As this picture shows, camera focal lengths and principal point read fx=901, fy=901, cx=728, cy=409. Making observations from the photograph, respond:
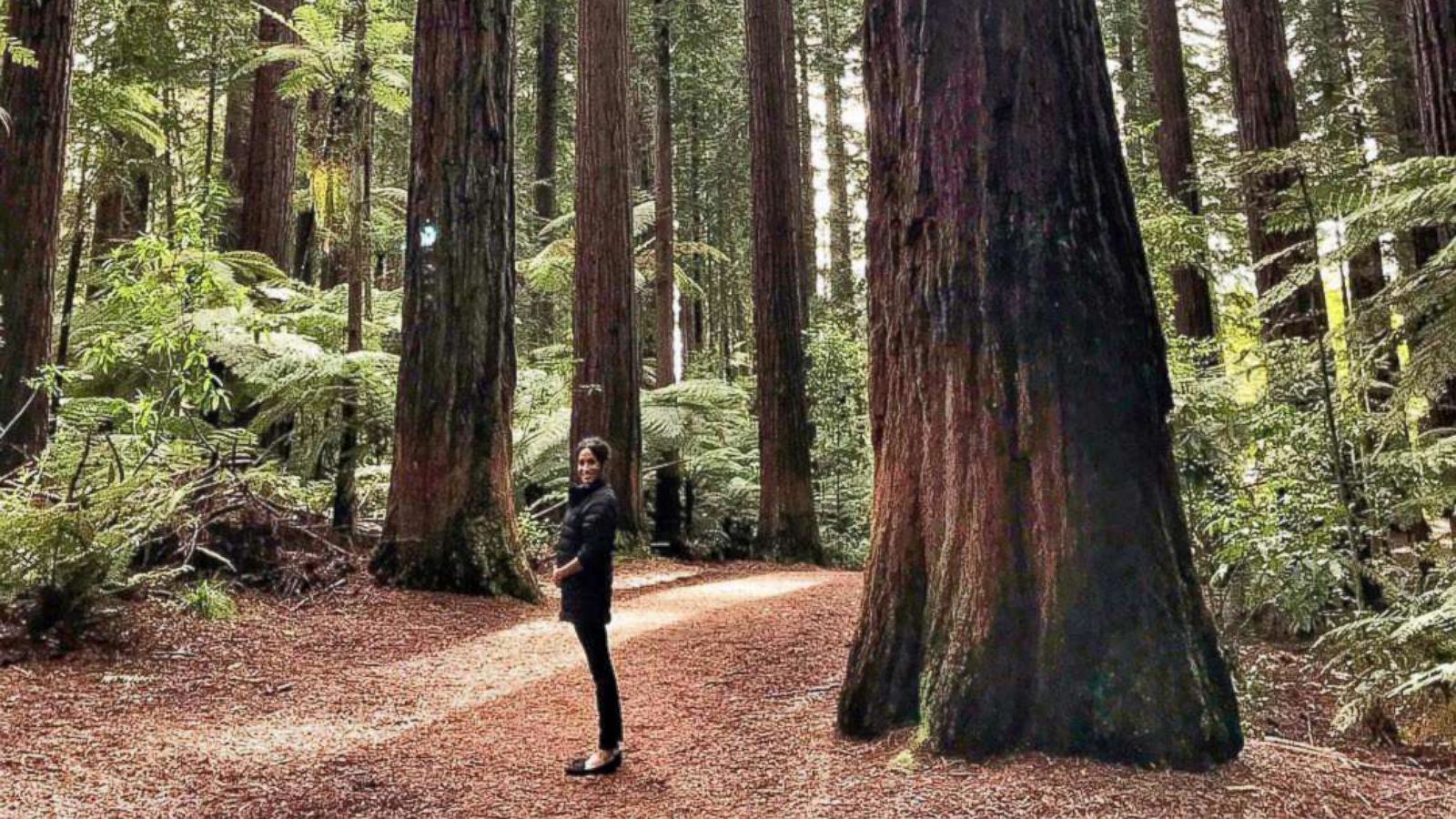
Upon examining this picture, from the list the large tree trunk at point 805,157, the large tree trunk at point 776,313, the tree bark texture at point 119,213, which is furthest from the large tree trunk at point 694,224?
the tree bark texture at point 119,213

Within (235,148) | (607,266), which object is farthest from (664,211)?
(235,148)

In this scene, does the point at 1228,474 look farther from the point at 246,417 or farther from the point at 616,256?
the point at 246,417

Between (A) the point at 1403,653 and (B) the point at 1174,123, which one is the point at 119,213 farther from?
(A) the point at 1403,653

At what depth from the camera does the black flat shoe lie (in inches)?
142

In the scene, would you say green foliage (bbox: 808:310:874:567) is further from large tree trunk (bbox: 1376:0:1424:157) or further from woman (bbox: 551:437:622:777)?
woman (bbox: 551:437:622:777)

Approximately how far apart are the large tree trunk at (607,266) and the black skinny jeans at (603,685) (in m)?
6.96

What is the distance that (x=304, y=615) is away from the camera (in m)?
5.92

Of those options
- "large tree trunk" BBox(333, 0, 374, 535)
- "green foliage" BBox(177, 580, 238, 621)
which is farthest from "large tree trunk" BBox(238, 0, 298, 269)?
"green foliage" BBox(177, 580, 238, 621)

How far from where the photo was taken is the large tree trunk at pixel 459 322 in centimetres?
704

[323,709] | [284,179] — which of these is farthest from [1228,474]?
[284,179]

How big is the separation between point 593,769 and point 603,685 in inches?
12.8

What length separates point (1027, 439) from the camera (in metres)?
3.34

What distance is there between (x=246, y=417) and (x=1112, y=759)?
9556 millimetres

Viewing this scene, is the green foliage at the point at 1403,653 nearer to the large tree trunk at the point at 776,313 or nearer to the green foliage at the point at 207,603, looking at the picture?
the green foliage at the point at 207,603
